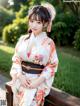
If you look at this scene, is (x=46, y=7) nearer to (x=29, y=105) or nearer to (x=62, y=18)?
(x=29, y=105)

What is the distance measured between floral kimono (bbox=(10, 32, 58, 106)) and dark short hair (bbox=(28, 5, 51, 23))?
151 millimetres

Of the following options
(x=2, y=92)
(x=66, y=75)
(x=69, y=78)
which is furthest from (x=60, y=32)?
(x=2, y=92)

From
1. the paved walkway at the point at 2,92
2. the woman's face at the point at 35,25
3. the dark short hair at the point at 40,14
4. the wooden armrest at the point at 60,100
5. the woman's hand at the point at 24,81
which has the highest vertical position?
the dark short hair at the point at 40,14

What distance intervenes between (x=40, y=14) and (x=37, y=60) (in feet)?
1.40

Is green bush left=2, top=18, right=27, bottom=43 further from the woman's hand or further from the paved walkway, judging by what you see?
the woman's hand

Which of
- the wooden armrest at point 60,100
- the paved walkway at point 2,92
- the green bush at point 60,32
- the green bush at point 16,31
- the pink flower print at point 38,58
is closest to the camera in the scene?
the pink flower print at point 38,58

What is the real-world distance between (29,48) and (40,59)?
0.15 meters

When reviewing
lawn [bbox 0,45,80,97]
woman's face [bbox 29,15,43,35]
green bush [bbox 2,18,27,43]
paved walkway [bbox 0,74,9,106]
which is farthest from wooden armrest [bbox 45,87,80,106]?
green bush [bbox 2,18,27,43]

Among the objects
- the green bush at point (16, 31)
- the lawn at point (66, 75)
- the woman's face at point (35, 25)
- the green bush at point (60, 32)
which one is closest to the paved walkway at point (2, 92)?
the lawn at point (66, 75)

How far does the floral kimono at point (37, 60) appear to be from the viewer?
2932mm

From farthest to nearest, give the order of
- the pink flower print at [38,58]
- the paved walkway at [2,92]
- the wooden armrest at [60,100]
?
the paved walkway at [2,92], the wooden armrest at [60,100], the pink flower print at [38,58]

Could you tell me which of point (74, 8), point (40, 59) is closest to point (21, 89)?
point (40, 59)

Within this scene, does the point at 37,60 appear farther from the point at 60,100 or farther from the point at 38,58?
the point at 60,100

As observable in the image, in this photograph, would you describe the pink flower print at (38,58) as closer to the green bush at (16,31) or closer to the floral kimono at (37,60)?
the floral kimono at (37,60)
